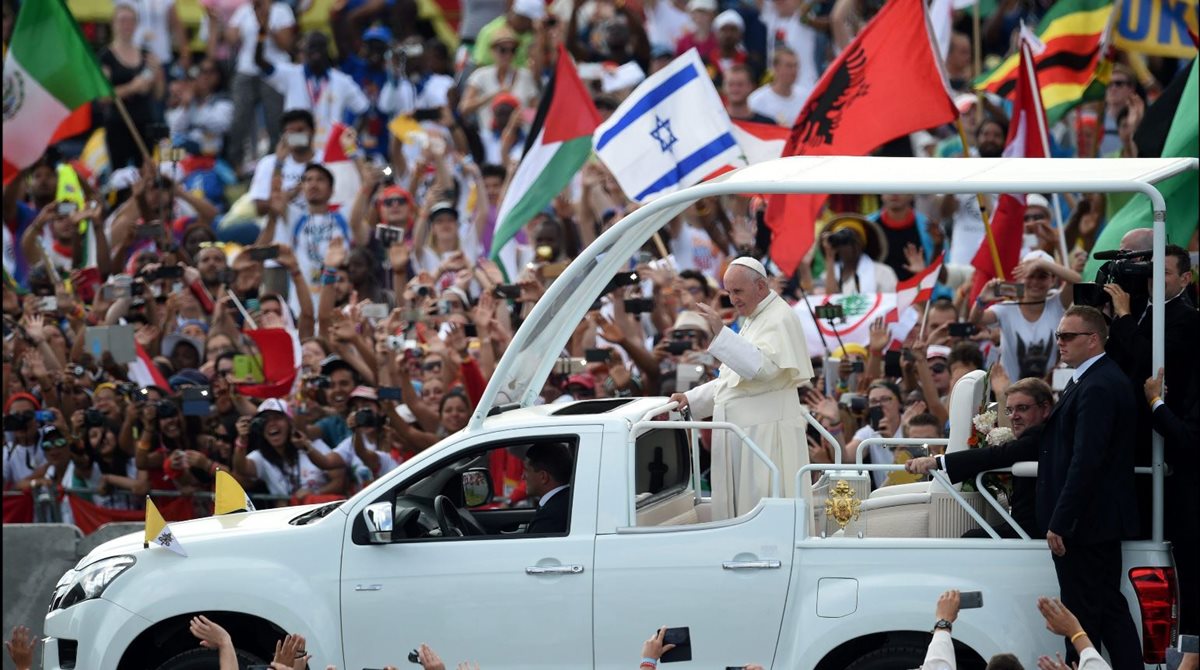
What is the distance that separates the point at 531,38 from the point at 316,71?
232 centimetres

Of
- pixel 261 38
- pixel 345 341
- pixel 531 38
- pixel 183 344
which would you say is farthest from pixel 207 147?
pixel 345 341

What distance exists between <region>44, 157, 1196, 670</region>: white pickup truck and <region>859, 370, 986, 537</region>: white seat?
0.01 m

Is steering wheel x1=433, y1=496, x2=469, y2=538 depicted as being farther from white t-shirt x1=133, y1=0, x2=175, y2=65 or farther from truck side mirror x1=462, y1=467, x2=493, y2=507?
white t-shirt x1=133, y1=0, x2=175, y2=65

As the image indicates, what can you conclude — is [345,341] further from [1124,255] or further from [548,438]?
[1124,255]

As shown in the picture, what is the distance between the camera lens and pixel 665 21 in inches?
866

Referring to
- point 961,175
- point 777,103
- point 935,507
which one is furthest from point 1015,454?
point 777,103

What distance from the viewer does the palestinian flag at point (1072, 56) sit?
54.5ft

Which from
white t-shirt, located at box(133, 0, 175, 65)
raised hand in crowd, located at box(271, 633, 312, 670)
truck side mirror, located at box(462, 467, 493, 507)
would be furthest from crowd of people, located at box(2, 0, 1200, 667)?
raised hand in crowd, located at box(271, 633, 312, 670)

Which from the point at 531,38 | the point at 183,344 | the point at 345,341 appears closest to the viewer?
the point at 345,341

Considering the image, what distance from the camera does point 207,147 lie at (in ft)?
75.6

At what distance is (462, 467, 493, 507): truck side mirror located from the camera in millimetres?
10094

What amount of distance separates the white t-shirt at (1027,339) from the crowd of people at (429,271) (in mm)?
16

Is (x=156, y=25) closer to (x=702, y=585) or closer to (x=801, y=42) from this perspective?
(x=801, y=42)

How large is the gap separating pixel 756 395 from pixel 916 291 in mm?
4692
